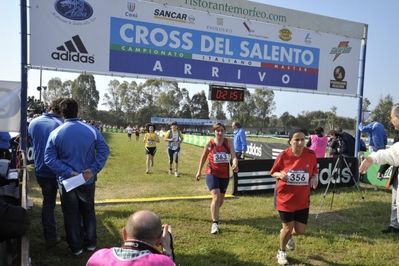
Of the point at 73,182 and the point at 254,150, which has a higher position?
the point at 73,182

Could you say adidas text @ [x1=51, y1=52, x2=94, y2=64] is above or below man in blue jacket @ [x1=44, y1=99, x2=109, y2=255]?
above

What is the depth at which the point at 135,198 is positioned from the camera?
7.52 metres

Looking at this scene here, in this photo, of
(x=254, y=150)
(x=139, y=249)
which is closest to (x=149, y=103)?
(x=254, y=150)

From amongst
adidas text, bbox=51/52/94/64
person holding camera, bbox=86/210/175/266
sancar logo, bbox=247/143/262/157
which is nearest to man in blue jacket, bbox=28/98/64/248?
adidas text, bbox=51/52/94/64

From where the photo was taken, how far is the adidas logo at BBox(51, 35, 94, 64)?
6.48 m

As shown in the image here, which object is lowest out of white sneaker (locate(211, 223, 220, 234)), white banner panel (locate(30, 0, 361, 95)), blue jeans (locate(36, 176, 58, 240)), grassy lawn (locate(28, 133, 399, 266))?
grassy lawn (locate(28, 133, 399, 266))

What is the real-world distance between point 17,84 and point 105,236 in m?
3.10

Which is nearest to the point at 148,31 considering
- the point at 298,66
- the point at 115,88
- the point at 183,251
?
the point at 298,66

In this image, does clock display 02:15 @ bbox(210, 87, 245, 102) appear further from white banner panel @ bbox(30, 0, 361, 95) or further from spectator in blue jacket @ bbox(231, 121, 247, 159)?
spectator in blue jacket @ bbox(231, 121, 247, 159)

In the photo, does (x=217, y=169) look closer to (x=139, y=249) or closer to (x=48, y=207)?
(x=48, y=207)

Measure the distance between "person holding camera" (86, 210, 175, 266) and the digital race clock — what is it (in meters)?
6.56

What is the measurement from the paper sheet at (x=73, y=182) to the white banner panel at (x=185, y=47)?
12.1 feet

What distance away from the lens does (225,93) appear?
8.30 m

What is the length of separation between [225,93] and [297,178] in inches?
181
